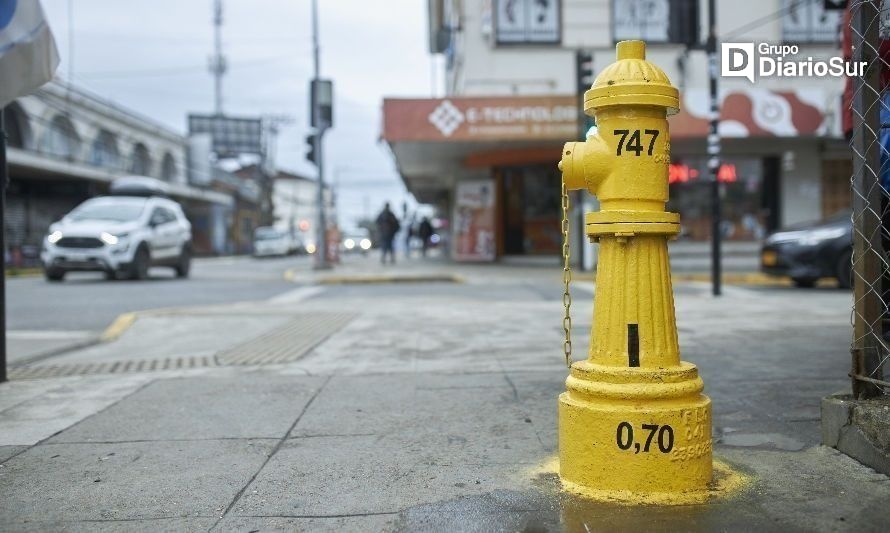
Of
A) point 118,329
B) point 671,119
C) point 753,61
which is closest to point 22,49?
point 118,329

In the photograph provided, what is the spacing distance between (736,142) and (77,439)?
1769 centimetres

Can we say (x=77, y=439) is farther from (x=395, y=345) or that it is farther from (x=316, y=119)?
(x=316, y=119)

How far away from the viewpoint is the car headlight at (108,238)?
581 inches

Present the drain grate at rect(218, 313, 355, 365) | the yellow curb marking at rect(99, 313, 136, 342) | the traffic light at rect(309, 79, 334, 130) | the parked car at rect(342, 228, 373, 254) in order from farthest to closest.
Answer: the parked car at rect(342, 228, 373, 254) < the traffic light at rect(309, 79, 334, 130) < the yellow curb marking at rect(99, 313, 136, 342) < the drain grate at rect(218, 313, 355, 365)

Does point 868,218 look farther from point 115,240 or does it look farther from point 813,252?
point 115,240

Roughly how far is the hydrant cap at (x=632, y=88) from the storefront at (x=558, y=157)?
13443 mm

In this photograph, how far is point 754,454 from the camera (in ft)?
10.6

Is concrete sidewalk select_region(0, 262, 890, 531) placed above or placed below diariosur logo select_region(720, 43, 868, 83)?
below

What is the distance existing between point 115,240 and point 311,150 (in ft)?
17.3

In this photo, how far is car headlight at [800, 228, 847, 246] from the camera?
11.4 meters

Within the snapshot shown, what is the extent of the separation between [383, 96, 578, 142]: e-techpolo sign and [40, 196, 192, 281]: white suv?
519 cm

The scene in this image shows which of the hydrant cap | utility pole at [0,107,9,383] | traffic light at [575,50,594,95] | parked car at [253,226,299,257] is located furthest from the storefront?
parked car at [253,226,299,257]

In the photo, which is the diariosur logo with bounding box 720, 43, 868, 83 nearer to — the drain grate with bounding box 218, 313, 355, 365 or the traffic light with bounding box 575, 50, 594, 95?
the traffic light with bounding box 575, 50, 594, 95

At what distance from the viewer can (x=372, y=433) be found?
3684 millimetres
